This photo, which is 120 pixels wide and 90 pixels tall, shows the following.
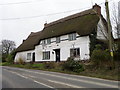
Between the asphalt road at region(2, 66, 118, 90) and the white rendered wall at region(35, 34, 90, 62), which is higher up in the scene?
the white rendered wall at region(35, 34, 90, 62)

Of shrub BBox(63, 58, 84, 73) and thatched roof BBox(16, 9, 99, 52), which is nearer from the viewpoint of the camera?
shrub BBox(63, 58, 84, 73)

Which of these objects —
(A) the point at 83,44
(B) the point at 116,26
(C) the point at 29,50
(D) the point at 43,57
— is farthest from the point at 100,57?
(C) the point at 29,50

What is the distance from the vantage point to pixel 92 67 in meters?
22.2

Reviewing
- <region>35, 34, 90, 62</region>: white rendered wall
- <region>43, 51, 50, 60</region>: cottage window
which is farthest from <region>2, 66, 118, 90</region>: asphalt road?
<region>43, 51, 50, 60</region>: cottage window

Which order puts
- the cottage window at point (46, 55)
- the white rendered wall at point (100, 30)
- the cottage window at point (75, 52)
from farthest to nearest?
the cottage window at point (46, 55) < the cottage window at point (75, 52) < the white rendered wall at point (100, 30)

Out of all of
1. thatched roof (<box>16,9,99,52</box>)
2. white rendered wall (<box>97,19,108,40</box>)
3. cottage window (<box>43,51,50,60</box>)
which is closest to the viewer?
white rendered wall (<box>97,19,108,40</box>)

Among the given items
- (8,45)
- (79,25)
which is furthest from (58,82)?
(8,45)

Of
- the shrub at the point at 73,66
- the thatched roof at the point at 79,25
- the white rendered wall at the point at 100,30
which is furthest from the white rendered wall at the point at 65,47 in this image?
the shrub at the point at 73,66

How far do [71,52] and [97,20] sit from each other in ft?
22.3

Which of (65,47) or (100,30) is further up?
(100,30)

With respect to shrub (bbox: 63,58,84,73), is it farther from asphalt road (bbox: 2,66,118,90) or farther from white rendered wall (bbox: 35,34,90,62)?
asphalt road (bbox: 2,66,118,90)

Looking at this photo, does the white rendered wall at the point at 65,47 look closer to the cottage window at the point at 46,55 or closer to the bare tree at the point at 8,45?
the cottage window at the point at 46,55

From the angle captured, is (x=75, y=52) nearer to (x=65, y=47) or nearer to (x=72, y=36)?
(x=65, y=47)

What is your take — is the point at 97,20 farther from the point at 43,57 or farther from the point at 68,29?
the point at 43,57
